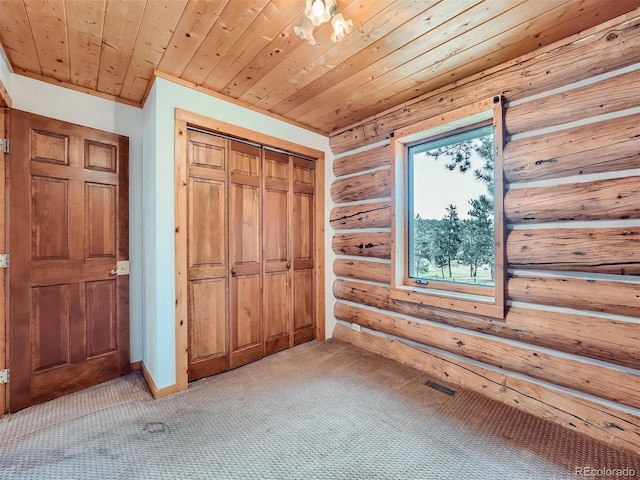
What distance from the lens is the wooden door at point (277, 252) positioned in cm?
309

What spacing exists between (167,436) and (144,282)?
4.63 ft

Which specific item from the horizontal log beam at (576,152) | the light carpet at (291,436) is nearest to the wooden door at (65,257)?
the light carpet at (291,436)

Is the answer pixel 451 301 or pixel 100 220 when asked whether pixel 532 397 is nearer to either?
pixel 451 301

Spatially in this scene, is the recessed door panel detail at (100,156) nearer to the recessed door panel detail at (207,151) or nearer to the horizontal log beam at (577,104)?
the recessed door panel detail at (207,151)

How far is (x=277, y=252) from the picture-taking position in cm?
320

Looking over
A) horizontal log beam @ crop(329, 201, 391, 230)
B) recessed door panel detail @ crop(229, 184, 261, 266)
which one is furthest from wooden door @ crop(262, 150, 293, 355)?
horizontal log beam @ crop(329, 201, 391, 230)

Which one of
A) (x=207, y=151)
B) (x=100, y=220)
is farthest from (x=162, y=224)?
(x=207, y=151)

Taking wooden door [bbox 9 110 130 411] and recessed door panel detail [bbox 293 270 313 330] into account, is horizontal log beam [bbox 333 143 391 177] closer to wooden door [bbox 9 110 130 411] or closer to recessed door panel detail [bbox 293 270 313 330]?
recessed door panel detail [bbox 293 270 313 330]

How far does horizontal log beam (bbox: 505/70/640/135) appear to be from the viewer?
5.44 ft

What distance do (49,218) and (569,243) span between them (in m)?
3.78

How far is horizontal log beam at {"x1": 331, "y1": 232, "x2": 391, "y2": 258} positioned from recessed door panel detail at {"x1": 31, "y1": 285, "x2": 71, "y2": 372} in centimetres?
260

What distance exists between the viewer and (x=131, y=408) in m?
2.12

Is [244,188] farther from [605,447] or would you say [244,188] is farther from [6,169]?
[605,447]

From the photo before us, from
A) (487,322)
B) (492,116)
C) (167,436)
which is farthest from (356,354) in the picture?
(492,116)
